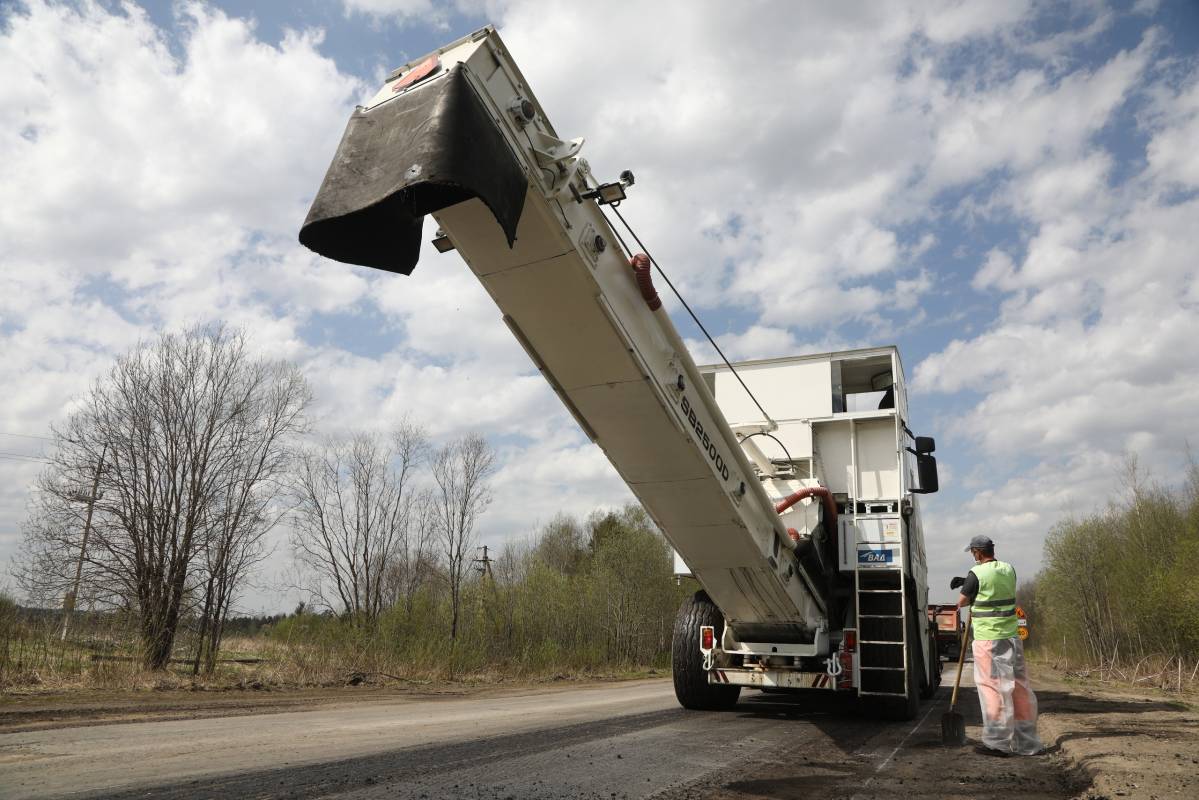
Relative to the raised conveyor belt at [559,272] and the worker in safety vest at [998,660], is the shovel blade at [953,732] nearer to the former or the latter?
the worker in safety vest at [998,660]

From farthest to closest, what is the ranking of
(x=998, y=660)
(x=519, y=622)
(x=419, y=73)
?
1. (x=519, y=622)
2. (x=998, y=660)
3. (x=419, y=73)

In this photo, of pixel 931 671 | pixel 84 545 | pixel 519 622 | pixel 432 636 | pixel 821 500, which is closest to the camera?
pixel 821 500

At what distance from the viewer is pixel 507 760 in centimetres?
522

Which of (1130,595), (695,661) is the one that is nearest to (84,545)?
(695,661)

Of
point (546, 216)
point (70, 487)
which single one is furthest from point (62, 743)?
point (70, 487)

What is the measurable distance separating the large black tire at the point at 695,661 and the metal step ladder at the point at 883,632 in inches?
56.4

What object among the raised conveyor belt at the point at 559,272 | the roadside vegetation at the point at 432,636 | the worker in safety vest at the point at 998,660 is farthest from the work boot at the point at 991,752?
the roadside vegetation at the point at 432,636

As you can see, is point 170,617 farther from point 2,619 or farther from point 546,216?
point 546,216

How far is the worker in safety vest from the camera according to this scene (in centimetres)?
617

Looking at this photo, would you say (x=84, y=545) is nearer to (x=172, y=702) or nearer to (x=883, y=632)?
(x=172, y=702)

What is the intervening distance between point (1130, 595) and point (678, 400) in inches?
1063

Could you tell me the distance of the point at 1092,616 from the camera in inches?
1181

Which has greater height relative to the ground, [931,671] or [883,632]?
[883,632]

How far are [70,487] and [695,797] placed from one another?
48.7 feet
